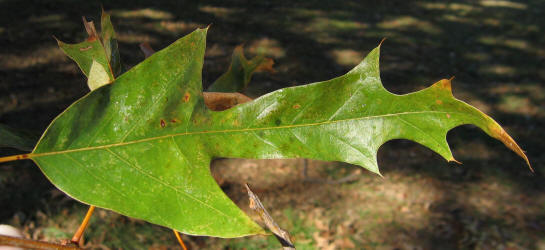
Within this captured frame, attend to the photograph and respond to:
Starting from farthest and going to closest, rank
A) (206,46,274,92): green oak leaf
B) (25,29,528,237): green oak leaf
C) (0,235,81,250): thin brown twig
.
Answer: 1. (206,46,274,92): green oak leaf
2. (25,29,528,237): green oak leaf
3. (0,235,81,250): thin brown twig

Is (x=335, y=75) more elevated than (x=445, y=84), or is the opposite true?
(x=445, y=84)

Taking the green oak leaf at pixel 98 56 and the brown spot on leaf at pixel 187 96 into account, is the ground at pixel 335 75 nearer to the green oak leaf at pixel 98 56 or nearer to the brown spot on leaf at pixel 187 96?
the green oak leaf at pixel 98 56

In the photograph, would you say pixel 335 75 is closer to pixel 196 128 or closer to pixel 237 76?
pixel 237 76

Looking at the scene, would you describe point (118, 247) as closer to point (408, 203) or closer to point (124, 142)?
point (408, 203)

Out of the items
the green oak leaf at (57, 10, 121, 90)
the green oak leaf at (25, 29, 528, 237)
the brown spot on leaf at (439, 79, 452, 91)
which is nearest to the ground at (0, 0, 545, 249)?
the green oak leaf at (57, 10, 121, 90)

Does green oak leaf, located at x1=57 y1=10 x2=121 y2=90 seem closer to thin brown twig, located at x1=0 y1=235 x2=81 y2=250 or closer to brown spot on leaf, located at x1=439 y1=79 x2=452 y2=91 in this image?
thin brown twig, located at x1=0 y1=235 x2=81 y2=250

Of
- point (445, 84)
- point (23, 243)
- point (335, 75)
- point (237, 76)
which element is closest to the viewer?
point (23, 243)

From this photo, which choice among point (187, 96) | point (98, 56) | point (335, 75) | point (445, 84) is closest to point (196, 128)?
point (187, 96)
